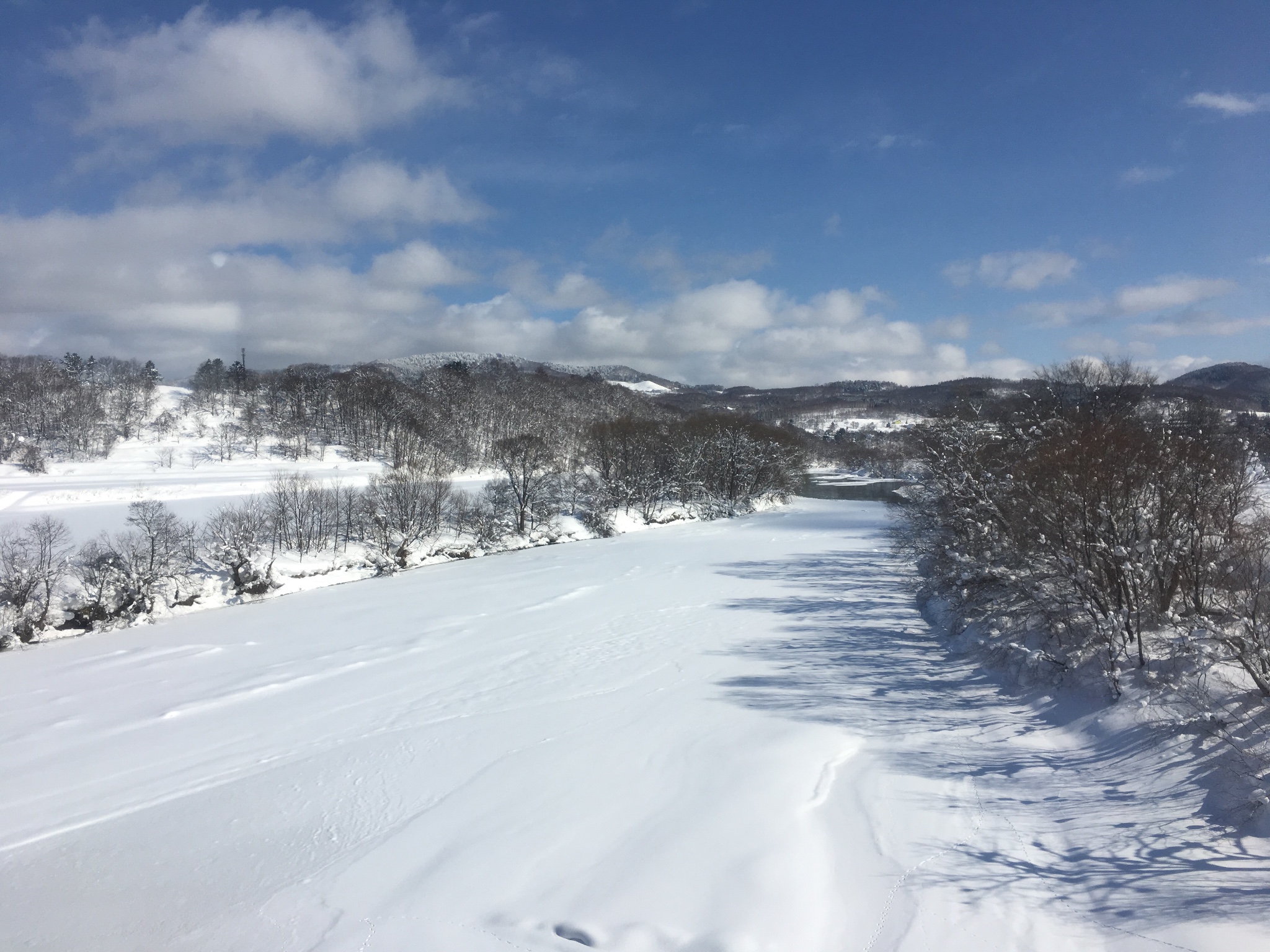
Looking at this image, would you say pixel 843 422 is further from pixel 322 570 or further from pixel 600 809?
pixel 600 809

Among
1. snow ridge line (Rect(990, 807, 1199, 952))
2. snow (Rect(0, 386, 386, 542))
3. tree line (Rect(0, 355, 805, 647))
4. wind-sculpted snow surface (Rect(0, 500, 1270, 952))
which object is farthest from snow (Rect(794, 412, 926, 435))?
snow ridge line (Rect(990, 807, 1199, 952))

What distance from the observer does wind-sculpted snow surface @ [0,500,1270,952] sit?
586cm

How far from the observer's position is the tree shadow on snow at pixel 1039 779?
5684mm

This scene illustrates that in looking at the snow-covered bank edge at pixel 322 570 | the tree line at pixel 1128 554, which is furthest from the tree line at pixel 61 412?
the tree line at pixel 1128 554

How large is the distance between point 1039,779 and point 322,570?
29.3m

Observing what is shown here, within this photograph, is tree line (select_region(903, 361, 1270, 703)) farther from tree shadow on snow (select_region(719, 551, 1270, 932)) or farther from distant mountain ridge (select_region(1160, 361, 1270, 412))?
distant mountain ridge (select_region(1160, 361, 1270, 412))

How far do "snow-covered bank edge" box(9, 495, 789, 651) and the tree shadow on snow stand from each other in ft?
70.5

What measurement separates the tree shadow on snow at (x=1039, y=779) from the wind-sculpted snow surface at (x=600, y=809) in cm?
3

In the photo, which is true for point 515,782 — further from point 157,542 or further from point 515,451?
point 515,451

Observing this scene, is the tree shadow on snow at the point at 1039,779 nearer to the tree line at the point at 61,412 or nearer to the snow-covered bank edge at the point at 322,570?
the snow-covered bank edge at the point at 322,570

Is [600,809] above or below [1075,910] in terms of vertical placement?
below

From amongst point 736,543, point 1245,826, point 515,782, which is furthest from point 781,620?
point 736,543

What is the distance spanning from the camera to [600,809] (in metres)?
8.16

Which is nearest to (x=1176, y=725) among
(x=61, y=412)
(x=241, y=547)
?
(x=241, y=547)
